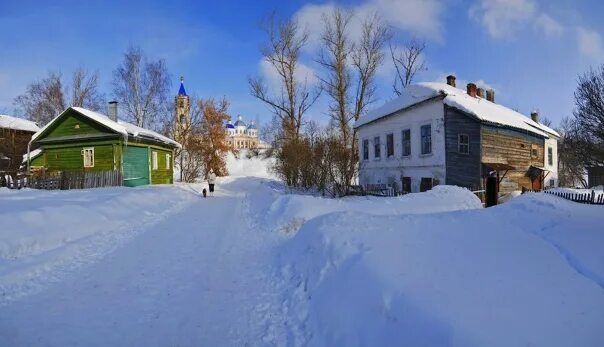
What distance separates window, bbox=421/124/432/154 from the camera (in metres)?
19.9

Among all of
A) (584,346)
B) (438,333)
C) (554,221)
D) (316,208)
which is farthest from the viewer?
(316,208)

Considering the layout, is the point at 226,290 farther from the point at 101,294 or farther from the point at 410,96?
the point at 410,96

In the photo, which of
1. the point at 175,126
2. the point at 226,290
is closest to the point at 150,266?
the point at 226,290

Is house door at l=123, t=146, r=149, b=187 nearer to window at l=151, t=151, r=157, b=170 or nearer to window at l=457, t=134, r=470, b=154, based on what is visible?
window at l=151, t=151, r=157, b=170

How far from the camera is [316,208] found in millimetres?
10727

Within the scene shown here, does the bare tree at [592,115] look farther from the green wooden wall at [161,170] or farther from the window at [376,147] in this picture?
the green wooden wall at [161,170]

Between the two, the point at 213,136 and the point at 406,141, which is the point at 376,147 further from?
the point at 213,136

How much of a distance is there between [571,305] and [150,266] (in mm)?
5939

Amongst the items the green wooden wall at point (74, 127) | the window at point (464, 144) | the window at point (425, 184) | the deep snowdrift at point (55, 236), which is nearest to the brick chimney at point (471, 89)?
the window at point (464, 144)

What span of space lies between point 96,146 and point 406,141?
2068cm

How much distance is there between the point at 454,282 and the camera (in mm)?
3764

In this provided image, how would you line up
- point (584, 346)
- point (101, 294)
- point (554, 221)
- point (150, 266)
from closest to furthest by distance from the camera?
1. point (584, 346)
2. point (101, 294)
3. point (554, 221)
4. point (150, 266)

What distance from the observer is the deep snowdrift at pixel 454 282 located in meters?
2.94

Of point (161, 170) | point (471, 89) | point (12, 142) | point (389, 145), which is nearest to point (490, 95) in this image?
point (471, 89)
